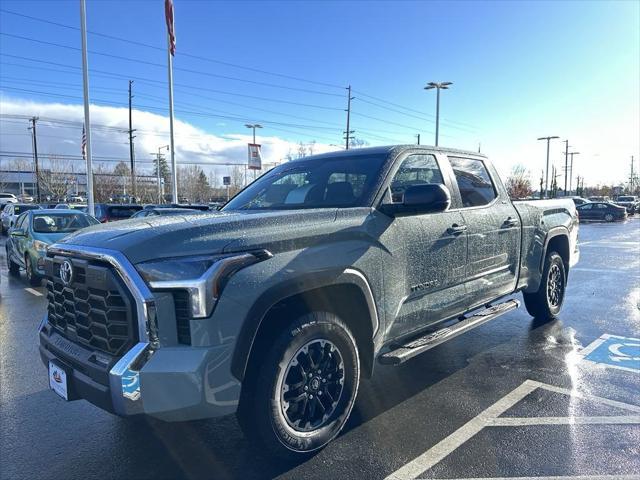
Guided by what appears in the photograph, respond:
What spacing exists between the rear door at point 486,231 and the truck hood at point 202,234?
1.86 m

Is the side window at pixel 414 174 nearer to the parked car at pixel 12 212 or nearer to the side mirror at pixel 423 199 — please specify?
the side mirror at pixel 423 199

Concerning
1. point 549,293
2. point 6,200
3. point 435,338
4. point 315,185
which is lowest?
point 549,293

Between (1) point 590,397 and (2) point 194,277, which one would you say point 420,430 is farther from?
(2) point 194,277

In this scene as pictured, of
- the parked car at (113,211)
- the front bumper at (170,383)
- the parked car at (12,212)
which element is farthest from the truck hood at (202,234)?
the parked car at (12,212)

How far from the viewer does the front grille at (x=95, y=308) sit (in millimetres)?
2545

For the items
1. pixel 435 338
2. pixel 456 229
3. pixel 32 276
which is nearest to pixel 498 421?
Result: pixel 435 338

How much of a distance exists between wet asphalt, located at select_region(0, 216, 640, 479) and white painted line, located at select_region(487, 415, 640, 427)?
14mm

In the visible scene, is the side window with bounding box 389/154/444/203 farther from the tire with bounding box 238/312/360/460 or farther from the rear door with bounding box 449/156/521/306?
Answer: the tire with bounding box 238/312/360/460

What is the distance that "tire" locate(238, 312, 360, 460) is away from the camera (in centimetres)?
279

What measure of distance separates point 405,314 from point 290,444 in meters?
1.31

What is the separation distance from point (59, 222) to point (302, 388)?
9480mm

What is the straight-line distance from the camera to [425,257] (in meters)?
3.80

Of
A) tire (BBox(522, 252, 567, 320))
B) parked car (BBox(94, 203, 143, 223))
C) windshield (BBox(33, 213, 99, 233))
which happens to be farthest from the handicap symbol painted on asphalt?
parked car (BBox(94, 203, 143, 223))

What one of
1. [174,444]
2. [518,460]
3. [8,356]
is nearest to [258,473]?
[174,444]
